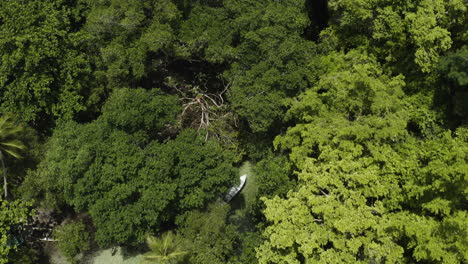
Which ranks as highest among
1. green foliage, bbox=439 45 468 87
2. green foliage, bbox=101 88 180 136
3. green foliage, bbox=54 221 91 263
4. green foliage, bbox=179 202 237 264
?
green foliage, bbox=439 45 468 87

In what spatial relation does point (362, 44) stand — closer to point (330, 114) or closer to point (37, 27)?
point (330, 114)

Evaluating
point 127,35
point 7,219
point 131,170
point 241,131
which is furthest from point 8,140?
point 241,131

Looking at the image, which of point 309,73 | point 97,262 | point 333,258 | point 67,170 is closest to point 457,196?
point 333,258

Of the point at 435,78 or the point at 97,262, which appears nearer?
the point at 435,78

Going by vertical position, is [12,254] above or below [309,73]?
below

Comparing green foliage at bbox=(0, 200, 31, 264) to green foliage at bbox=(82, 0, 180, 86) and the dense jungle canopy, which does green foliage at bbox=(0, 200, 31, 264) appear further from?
green foliage at bbox=(82, 0, 180, 86)

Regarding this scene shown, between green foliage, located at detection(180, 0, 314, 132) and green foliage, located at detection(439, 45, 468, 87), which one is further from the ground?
green foliage, located at detection(439, 45, 468, 87)

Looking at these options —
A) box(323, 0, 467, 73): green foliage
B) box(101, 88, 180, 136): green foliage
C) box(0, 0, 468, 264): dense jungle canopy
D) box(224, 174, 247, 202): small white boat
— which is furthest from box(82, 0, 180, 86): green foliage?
box(323, 0, 467, 73): green foliage

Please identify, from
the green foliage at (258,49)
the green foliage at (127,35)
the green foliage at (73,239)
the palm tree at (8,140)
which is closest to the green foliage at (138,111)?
the green foliage at (127,35)
